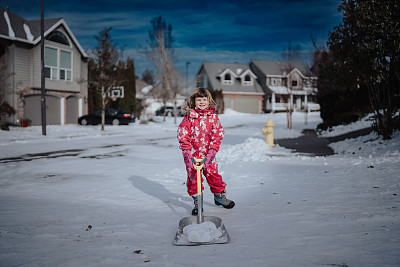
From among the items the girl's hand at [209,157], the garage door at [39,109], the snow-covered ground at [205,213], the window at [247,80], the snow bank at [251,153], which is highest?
the window at [247,80]

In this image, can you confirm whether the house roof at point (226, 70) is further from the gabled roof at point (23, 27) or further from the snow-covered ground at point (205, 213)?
the snow-covered ground at point (205, 213)

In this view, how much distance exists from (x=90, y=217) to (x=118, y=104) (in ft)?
100

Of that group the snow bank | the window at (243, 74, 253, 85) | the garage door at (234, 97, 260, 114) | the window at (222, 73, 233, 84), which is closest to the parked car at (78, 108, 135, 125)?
the snow bank

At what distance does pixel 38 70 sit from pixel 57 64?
7.37 feet

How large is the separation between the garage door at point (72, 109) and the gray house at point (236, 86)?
21.8 m

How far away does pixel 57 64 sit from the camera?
2648cm

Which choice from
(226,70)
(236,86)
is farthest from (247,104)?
(226,70)

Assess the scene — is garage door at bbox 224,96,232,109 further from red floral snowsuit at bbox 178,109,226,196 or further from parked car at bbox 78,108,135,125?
red floral snowsuit at bbox 178,109,226,196

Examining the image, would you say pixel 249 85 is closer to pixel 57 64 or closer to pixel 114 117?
pixel 114 117

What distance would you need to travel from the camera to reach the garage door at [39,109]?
2452 cm

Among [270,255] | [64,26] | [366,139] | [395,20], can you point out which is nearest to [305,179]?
[270,255]

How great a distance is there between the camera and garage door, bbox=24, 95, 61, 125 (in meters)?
24.5

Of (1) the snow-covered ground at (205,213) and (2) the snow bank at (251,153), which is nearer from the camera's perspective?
(1) the snow-covered ground at (205,213)

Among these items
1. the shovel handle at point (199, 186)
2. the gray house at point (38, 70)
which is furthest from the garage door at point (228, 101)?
the shovel handle at point (199, 186)
